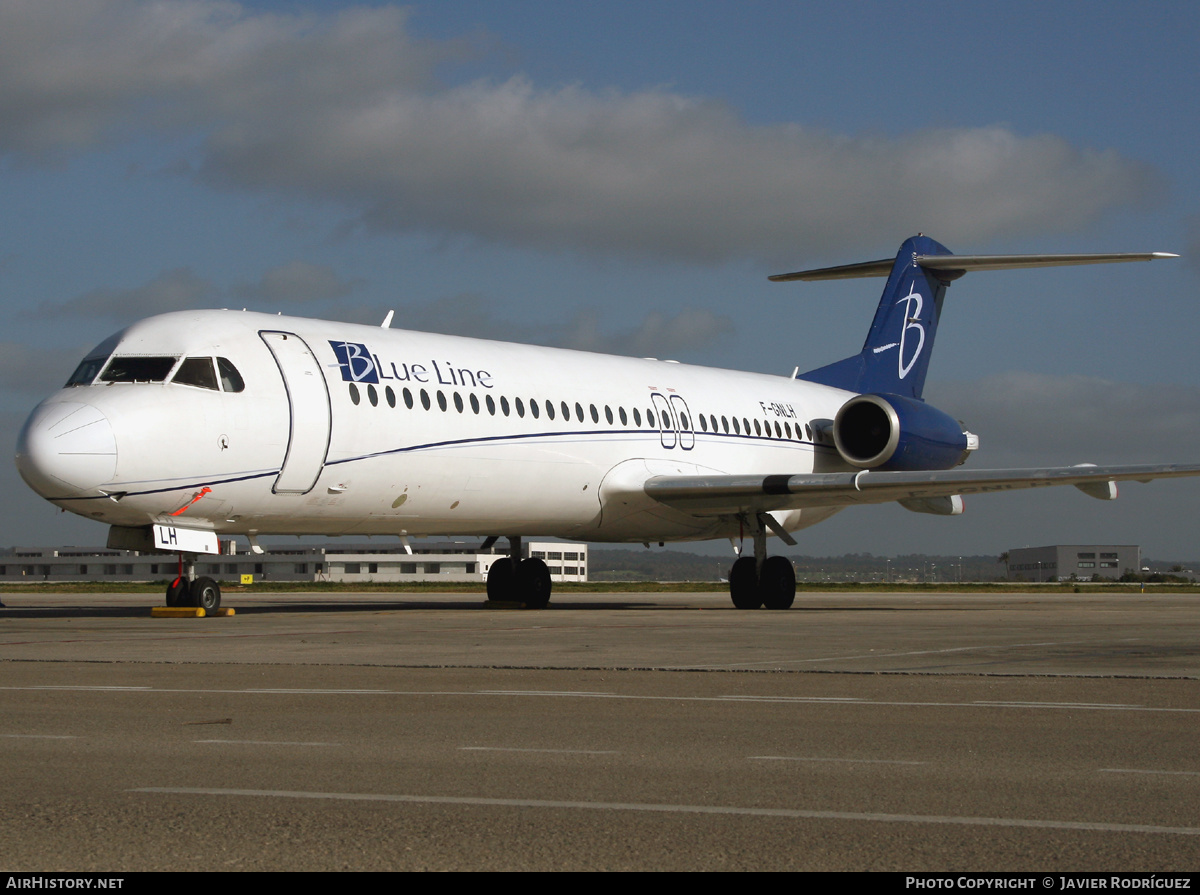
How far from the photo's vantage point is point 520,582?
27891mm

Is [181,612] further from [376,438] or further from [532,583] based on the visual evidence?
[532,583]

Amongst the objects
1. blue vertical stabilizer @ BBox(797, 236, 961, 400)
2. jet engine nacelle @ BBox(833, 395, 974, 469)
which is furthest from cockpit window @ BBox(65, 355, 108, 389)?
blue vertical stabilizer @ BBox(797, 236, 961, 400)

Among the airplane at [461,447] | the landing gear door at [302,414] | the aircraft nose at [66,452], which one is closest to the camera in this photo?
the aircraft nose at [66,452]

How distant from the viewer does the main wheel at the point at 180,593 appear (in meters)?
20.5

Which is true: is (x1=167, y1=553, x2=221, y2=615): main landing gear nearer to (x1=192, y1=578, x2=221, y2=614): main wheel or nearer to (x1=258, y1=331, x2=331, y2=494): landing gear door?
(x1=192, y1=578, x2=221, y2=614): main wheel

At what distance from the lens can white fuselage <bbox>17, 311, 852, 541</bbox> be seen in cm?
1909

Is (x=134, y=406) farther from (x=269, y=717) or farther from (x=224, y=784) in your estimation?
(x=224, y=784)

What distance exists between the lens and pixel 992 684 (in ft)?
35.2

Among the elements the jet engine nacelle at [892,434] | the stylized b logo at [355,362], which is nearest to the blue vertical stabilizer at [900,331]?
the jet engine nacelle at [892,434]

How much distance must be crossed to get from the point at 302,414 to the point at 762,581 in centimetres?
1034

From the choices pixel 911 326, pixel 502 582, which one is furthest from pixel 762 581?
pixel 911 326

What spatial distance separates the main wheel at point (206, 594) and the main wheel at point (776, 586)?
10.9 meters

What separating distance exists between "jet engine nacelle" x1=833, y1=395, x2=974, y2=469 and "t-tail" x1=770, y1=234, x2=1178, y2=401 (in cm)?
438

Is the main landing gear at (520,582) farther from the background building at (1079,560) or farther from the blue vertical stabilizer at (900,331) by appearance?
the background building at (1079,560)
